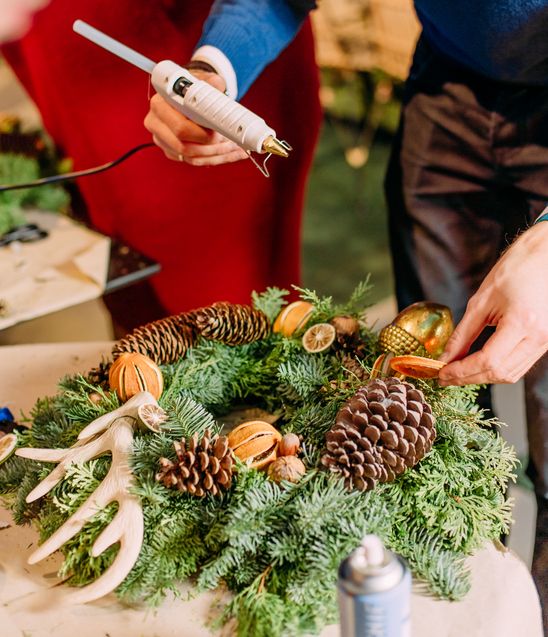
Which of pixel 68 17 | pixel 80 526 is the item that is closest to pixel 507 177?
pixel 80 526

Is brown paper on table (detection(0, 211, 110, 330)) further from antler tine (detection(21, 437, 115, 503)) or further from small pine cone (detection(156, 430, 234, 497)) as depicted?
small pine cone (detection(156, 430, 234, 497))

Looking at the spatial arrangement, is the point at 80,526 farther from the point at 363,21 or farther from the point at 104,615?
the point at 363,21

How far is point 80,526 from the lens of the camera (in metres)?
0.64

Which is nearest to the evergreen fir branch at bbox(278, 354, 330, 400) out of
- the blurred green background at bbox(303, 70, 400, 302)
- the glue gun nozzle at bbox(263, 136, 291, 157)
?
the glue gun nozzle at bbox(263, 136, 291, 157)

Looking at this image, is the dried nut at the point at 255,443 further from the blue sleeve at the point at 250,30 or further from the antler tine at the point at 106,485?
the blue sleeve at the point at 250,30

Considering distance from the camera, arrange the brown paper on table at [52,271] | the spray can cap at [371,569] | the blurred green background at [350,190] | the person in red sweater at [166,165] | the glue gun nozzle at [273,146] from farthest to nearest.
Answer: the blurred green background at [350,190]
the person in red sweater at [166,165]
the brown paper on table at [52,271]
the glue gun nozzle at [273,146]
the spray can cap at [371,569]

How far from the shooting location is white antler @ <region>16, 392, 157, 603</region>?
0.61m

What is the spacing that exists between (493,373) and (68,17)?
1.07 meters

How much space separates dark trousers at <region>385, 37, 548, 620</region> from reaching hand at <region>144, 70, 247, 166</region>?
31 centimetres

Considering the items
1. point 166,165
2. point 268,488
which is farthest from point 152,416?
point 166,165

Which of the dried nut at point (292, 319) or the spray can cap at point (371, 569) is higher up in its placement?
the spray can cap at point (371, 569)

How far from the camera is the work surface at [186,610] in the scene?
616 mm

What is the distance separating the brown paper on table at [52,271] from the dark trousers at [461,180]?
50 cm

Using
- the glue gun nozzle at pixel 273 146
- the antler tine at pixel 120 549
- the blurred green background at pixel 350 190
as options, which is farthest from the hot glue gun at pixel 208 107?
the blurred green background at pixel 350 190
